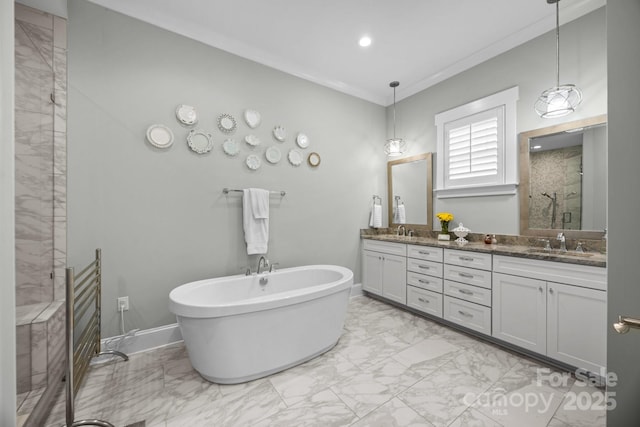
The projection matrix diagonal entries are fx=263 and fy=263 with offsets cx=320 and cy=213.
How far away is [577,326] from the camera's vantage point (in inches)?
71.9

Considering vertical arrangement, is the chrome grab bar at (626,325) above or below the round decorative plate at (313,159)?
below

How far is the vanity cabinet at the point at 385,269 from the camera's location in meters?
3.07

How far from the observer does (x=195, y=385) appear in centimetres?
179

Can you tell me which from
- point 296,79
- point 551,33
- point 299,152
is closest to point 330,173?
point 299,152

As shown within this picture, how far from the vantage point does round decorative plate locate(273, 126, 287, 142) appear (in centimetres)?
288

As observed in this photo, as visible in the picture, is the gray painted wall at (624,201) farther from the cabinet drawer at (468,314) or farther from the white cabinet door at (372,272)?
the white cabinet door at (372,272)

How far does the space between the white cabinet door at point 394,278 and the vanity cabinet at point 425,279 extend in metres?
0.07

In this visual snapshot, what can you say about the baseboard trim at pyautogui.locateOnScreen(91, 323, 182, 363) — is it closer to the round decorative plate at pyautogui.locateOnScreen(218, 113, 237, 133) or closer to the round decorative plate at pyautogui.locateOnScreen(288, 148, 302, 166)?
the round decorative plate at pyautogui.locateOnScreen(218, 113, 237, 133)

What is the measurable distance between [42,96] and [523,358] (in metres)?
4.04

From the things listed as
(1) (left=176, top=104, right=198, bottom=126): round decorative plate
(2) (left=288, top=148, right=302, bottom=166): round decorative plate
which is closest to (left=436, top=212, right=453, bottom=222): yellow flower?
(2) (left=288, top=148, right=302, bottom=166): round decorative plate

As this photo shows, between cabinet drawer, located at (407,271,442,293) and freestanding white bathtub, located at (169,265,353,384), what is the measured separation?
100 centimetres

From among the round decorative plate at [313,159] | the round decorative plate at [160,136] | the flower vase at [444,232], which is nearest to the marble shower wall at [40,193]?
the round decorative plate at [160,136]

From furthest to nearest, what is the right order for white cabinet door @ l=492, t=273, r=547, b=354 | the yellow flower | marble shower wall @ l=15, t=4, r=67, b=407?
the yellow flower, white cabinet door @ l=492, t=273, r=547, b=354, marble shower wall @ l=15, t=4, r=67, b=407

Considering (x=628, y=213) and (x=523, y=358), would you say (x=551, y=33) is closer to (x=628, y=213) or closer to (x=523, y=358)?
(x=628, y=213)
